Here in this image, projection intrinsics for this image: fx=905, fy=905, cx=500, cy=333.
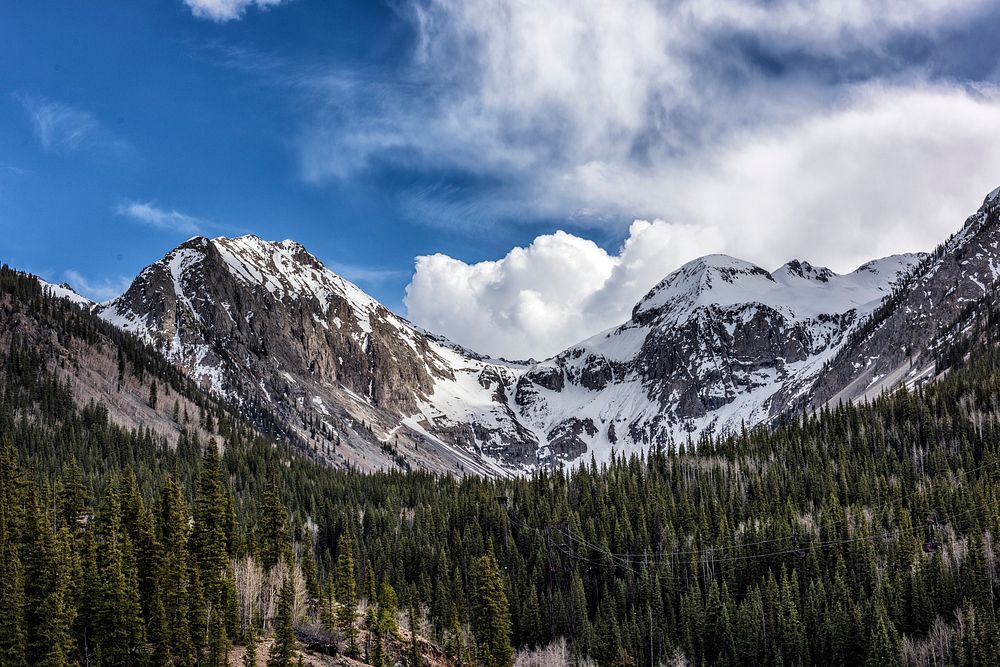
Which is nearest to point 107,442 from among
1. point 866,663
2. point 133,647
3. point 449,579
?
point 449,579

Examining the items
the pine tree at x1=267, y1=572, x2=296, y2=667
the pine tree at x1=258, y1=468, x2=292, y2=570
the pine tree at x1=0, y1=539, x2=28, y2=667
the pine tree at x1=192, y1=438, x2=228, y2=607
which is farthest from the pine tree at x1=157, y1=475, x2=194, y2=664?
the pine tree at x1=0, y1=539, x2=28, y2=667

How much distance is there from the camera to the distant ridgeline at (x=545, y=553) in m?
75.7

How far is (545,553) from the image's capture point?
15388cm

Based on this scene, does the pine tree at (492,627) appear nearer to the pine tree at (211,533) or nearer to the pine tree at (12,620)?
the pine tree at (211,533)

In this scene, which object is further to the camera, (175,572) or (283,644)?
(175,572)

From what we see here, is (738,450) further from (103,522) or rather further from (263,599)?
(103,522)

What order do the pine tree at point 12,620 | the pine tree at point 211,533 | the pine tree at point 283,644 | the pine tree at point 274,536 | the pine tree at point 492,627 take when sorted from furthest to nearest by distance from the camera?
the pine tree at point 492,627, the pine tree at point 274,536, the pine tree at point 211,533, the pine tree at point 283,644, the pine tree at point 12,620

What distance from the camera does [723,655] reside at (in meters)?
120

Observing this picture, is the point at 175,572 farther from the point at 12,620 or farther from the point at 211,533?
the point at 12,620

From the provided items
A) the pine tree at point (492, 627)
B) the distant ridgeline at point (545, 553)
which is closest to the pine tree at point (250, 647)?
the distant ridgeline at point (545, 553)

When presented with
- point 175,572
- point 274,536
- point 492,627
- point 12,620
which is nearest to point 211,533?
point 175,572

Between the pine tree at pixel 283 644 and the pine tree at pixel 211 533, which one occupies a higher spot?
the pine tree at pixel 211 533

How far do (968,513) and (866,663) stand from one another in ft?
129

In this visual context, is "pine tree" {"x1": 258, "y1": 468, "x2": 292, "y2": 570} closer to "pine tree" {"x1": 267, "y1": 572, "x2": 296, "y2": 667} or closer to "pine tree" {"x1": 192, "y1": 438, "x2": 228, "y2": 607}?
"pine tree" {"x1": 192, "y1": 438, "x2": 228, "y2": 607}
